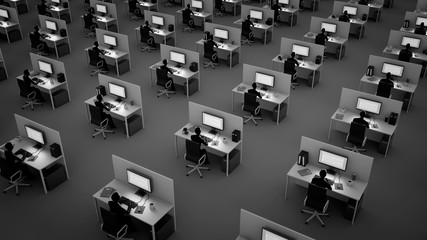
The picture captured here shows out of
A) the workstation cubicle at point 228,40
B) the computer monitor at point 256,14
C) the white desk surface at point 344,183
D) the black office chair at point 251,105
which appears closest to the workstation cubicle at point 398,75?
the black office chair at point 251,105

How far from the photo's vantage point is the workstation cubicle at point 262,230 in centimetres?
599

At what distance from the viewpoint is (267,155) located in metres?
Result: 9.59

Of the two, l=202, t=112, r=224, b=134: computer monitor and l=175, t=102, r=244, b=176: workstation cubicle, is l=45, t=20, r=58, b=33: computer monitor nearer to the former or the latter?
l=175, t=102, r=244, b=176: workstation cubicle

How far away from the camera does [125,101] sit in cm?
1048

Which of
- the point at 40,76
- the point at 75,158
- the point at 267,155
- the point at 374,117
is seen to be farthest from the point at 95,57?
the point at 374,117

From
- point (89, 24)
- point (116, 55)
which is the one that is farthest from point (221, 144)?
point (89, 24)

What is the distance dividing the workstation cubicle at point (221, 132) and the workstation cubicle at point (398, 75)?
4414mm

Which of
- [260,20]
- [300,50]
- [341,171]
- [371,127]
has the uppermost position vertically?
[260,20]

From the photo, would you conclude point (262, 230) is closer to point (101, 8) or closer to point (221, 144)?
point (221, 144)

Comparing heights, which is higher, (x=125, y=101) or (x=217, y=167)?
(x=125, y=101)

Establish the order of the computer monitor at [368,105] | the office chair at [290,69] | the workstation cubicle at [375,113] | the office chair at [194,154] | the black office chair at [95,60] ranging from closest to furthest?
1. the office chair at [194,154]
2. the workstation cubicle at [375,113]
3. the computer monitor at [368,105]
4. the office chair at [290,69]
5. the black office chair at [95,60]

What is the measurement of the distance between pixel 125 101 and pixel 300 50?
17.3 ft

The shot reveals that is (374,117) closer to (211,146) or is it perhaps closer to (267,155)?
(267,155)

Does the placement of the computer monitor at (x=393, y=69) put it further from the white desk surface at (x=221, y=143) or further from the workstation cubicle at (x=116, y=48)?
the workstation cubicle at (x=116, y=48)
